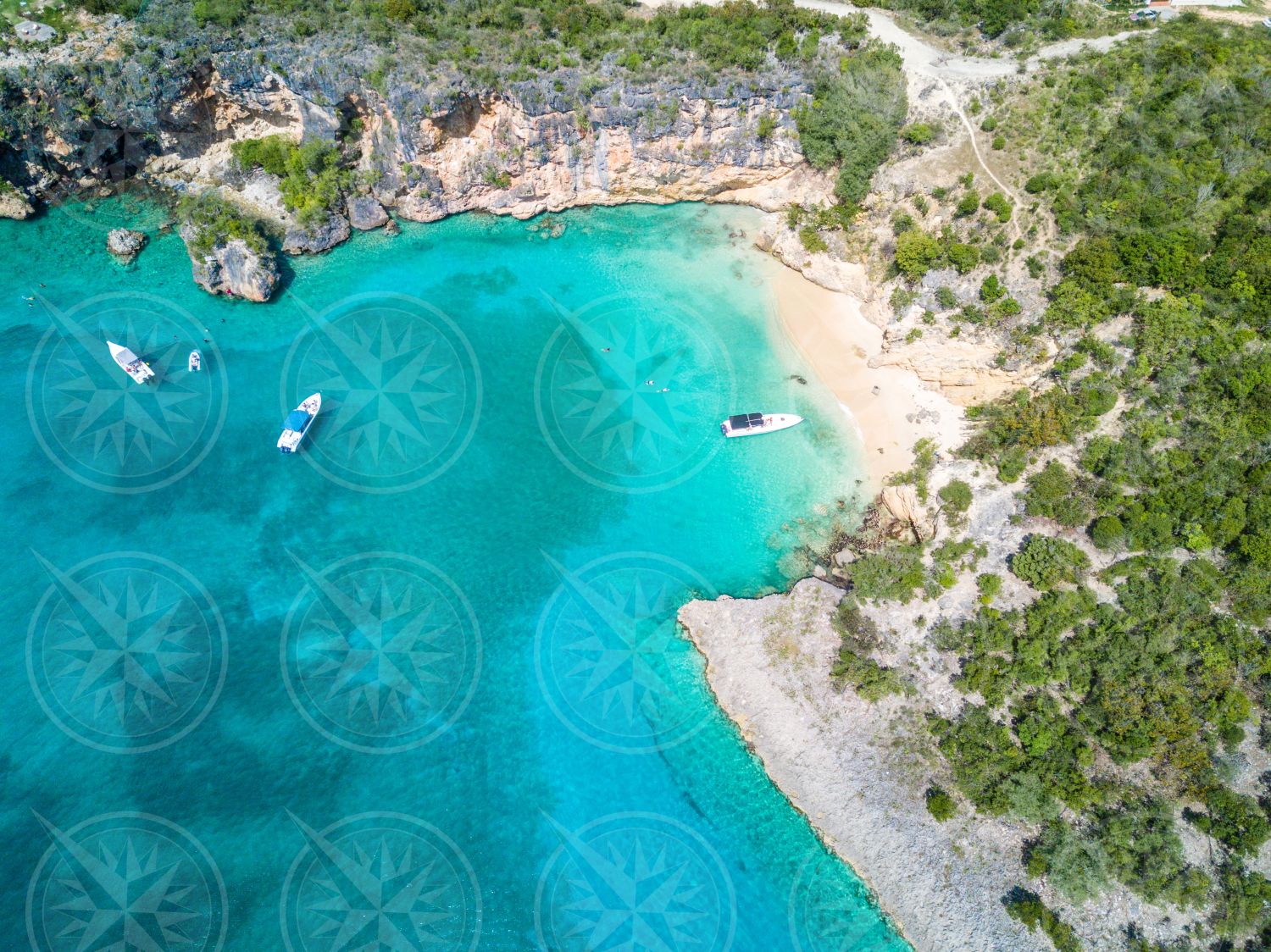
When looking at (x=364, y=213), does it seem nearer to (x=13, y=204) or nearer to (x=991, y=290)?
(x=13, y=204)

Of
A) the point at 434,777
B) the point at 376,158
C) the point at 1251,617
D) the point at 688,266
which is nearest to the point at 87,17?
the point at 376,158

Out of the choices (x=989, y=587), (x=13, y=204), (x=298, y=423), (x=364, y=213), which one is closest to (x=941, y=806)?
(x=989, y=587)

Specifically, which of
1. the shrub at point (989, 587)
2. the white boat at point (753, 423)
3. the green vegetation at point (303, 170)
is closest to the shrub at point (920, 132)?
the white boat at point (753, 423)

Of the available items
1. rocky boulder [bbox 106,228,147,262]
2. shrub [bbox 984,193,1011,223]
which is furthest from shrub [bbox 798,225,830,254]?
rocky boulder [bbox 106,228,147,262]

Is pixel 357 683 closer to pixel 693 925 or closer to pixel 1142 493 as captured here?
pixel 693 925

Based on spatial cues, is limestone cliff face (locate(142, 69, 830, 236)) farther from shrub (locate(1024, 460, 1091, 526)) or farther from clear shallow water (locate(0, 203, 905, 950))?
shrub (locate(1024, 460, 1091, 526))

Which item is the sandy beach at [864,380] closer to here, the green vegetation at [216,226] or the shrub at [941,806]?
the shrub at [941,806]
